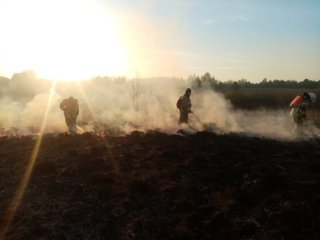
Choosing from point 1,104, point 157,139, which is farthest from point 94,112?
point 157,139

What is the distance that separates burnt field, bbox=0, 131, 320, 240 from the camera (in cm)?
827

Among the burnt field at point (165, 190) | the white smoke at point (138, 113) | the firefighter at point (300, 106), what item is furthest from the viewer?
the white smoke at point (138, 113)

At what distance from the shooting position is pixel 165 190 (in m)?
9.98

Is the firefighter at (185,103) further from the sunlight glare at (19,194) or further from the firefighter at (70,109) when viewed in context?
the sunlight glare at (19,194)

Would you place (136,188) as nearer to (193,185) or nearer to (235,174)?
(193,185)

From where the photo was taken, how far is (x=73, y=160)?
1245cm

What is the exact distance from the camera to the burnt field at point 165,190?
8.27m

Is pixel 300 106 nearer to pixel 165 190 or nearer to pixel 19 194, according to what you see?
pixel 165 190

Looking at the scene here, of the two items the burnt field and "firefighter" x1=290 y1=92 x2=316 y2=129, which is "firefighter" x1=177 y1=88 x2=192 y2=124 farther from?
"firefighter" x1=290 y1=92 x2=316 y2=129

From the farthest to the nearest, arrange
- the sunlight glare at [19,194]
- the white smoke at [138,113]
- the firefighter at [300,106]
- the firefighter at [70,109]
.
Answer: the white smoke at [138,113] < the firefighter at [70,109] < the firefighter at [300,106] < the sunlight glare at [19,194]

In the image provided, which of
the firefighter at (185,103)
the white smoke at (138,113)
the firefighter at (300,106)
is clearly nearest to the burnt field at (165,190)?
the firefighter at (300,106)

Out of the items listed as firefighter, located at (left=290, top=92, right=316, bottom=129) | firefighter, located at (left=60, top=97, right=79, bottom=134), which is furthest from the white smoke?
firefighter, located at (left=60, top=97, right=79, bottom=134)

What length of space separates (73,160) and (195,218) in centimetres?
504

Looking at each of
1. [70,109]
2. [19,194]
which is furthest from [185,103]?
[19,194]
